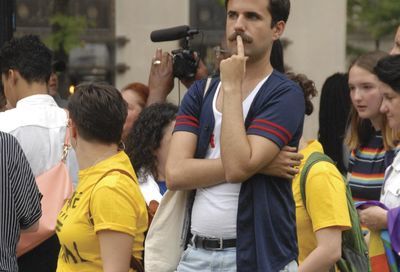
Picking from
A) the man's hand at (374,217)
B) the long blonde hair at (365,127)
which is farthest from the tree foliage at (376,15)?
the man's hand at (374,217)

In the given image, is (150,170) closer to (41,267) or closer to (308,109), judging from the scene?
(41,267)

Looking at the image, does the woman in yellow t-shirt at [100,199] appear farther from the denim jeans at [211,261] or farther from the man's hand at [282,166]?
the man's hand at [282,166]

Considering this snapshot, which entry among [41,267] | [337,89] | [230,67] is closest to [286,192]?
[230,67]

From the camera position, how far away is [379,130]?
20.2 feet

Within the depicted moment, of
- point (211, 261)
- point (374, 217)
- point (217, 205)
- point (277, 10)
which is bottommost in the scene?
point (374, 217)

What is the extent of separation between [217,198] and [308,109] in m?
1.18

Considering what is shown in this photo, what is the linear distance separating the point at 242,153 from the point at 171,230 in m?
0.56

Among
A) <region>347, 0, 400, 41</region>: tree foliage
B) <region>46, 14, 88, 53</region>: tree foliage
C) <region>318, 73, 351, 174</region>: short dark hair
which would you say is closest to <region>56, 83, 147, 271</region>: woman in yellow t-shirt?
<region>318, 73, 351, 174</region>: short dark hair

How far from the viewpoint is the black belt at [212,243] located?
4.10 metres

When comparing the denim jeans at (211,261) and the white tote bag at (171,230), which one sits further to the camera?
the white tote bag at (171,230)

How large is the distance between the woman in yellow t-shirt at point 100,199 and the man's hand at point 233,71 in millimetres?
873

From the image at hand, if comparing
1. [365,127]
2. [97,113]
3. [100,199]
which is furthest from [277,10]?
[365,127]

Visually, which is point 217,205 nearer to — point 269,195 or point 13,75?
point 269,195

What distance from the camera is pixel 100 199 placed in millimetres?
4578
